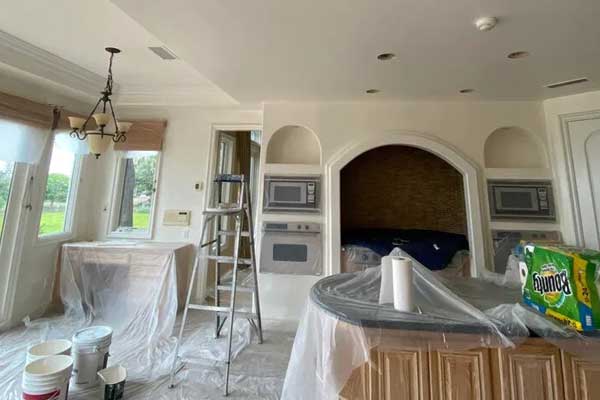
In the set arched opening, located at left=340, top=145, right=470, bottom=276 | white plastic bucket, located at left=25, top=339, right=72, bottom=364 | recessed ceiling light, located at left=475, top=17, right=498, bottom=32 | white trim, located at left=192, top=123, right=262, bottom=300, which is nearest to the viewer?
recessed ceiling light, located at left=475, top=17, right=498, bottom=32

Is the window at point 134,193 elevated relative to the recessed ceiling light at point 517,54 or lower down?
lower down

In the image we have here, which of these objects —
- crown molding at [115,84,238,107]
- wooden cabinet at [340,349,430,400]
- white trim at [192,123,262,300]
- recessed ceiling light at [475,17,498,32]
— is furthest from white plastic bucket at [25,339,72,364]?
recessed ceiling light at [475,17,498,32]

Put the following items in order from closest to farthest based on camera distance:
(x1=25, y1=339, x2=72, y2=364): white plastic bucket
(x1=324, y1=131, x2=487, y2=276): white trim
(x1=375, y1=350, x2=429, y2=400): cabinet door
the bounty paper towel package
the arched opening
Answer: the bounty paper towel package → (x1=375, y1=350, x2=429, y2=400): cabinet door → (x1=25, y1=339, x2=72, y2=364): white plastic bucket → (x1=324, y1=131, x2=487, y2=276): white trim → the arched opening

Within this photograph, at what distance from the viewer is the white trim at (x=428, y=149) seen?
277 centimetres

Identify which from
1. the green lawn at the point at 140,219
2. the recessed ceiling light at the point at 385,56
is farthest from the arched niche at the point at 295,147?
the green lawn at the point at 140,219

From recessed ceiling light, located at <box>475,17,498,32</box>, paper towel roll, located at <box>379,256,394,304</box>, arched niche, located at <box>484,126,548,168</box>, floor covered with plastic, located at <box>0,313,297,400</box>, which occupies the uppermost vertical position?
recessed ceiling light, located at <box>475,17,498,32</box>

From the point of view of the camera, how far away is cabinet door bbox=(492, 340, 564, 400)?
1001 mm

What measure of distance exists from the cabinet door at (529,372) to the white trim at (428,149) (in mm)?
1847

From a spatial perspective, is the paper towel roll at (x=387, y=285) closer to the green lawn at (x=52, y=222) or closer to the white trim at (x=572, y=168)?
the white trim at (x=572, y=168)

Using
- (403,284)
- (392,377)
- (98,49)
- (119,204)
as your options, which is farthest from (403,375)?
(119,204)

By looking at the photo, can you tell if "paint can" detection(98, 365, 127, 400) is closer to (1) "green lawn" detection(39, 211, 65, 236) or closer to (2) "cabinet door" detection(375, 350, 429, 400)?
(2) "cabinet door" detection(375, 350, 429, 400)

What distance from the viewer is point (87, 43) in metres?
2.46

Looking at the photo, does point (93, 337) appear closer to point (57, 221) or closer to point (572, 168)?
point (57, 221)

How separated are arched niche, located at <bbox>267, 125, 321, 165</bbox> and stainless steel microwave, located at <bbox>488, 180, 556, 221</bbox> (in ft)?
6.58
